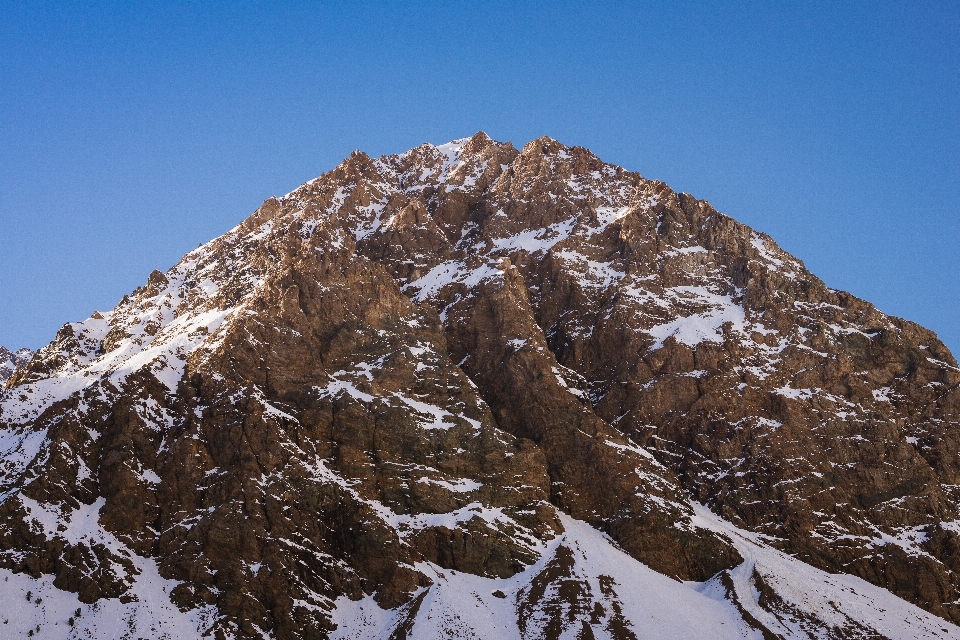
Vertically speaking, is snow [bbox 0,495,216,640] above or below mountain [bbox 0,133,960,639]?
below

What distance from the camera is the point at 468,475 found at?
159 metres

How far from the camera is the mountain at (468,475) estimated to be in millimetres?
136500

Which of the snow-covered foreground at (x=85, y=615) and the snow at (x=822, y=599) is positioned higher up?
the snow at (x=822, y=599)

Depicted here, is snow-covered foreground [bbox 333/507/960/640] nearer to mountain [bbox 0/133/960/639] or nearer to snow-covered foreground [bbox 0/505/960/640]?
snow-covered foreground [bbox 0/505/960/640]

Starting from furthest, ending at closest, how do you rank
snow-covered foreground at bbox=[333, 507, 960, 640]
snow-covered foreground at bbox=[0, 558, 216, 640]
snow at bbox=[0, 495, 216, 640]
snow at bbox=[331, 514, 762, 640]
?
snow-covered foreground at bbox=[333, 507, 960, 640] < snow at bbox=[331, 514, 762, 640] < snow at bbox=[0, 495, 216, 640] < snow-covered foreground at bbox=[0, 558, 216, 640]

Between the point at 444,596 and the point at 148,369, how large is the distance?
59.3 metres

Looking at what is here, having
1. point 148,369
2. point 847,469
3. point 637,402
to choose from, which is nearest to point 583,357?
point 637,402

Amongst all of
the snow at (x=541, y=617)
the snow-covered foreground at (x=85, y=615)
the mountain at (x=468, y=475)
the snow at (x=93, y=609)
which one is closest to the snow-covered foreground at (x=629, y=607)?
the snow at (x=541, y=617)

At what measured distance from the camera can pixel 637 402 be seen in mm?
188000

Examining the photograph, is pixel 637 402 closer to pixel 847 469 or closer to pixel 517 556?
pixel 847 469

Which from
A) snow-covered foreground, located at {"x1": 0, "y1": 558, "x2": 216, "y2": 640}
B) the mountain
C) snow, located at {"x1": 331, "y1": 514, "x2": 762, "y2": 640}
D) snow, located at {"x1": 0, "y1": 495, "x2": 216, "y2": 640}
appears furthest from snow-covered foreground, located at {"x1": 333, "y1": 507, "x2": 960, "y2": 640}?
snow, located at {"x1": 0, "y1": 495, "x2": 216, "y2": 640}

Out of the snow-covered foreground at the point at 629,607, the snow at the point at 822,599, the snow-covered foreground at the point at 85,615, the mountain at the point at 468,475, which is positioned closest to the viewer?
the snow-covered foreground at the point at 85,615

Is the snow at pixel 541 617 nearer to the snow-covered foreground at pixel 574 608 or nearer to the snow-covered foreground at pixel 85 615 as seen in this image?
the snow-covered foreground at pixel 574 608

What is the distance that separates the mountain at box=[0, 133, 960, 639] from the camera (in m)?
136
